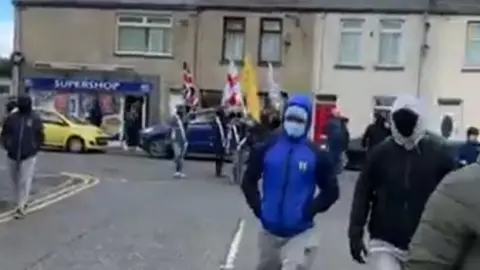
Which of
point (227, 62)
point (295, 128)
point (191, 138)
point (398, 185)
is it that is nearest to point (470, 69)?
point (227, 62)

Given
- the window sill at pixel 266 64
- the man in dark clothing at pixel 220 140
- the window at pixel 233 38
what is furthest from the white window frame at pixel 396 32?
the man in dark clothing at pixel 220 140

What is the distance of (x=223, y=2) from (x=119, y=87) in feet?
16.9

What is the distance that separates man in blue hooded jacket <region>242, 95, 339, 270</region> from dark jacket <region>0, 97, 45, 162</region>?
28.8 feet

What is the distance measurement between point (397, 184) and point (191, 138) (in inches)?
1230

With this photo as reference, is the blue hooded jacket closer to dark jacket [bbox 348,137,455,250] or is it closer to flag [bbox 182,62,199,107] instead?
dark jacket [bbox 348,137,455,250]

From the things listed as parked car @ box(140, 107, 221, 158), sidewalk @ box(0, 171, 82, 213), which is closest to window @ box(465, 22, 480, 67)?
parked car @ box(140, 107, 221, 158)

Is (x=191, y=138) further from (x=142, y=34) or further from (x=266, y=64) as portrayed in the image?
(x=142, y=34)

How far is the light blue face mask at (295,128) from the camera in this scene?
7.88 metres

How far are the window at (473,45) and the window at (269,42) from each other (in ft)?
23.0

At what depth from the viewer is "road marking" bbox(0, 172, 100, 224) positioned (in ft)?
55.8

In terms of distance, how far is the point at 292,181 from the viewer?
7898mm

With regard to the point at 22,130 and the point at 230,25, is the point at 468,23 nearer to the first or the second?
the point at 230,25

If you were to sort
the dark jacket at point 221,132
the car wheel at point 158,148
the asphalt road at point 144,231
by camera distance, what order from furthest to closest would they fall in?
1. the car wheel at point 158,148
2. the dark jacket at point 221,132
3. the asphalt road at point 144,231

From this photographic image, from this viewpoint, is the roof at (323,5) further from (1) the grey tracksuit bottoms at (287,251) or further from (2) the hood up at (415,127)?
(2) the hood up at (415,127)
